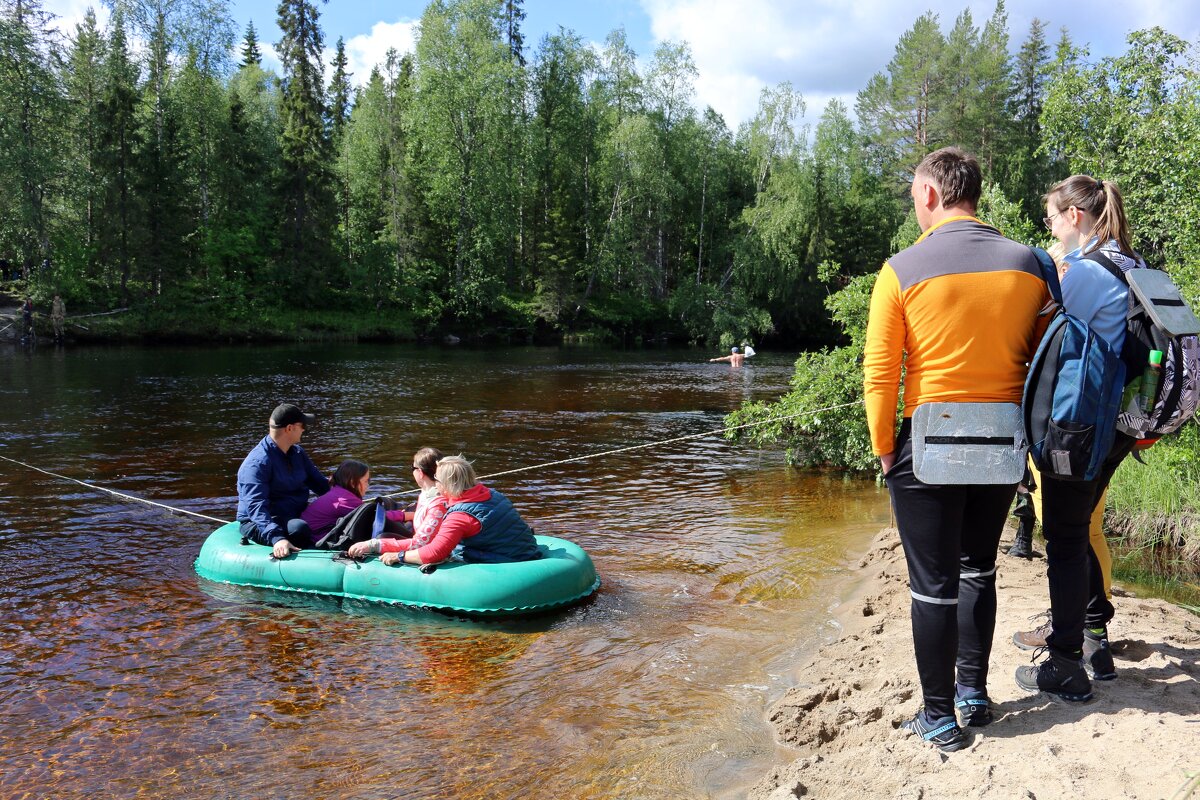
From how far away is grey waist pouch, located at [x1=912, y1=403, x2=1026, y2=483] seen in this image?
314cm

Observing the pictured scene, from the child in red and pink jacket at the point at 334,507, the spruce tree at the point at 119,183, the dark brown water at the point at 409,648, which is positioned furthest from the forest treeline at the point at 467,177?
the child in red and pink jacket at the point at 334,507

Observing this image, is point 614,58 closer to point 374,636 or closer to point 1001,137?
point 1001,137

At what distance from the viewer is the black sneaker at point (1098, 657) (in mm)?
3846

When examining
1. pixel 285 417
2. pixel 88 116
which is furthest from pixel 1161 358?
pixel 88 116

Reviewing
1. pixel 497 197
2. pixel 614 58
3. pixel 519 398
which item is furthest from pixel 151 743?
pixel 614 58

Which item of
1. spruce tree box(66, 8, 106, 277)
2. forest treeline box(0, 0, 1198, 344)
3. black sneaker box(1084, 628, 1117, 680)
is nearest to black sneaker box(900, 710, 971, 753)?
black sneaker box(1084, 628, 1117, 680)

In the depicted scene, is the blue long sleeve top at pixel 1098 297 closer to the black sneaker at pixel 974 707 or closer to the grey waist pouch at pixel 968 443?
the grey waist pouch at pixel 968 443

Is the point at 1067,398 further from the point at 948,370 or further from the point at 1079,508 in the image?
the point at 1079,508

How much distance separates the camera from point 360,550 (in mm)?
6840

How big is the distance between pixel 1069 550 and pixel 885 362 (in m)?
1.15

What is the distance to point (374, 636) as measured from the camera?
6.12 m

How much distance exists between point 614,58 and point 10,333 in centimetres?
3108

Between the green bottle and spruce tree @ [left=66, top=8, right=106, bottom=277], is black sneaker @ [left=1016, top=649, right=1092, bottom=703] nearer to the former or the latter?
the green bottle

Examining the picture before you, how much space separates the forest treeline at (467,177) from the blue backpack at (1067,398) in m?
30.0
